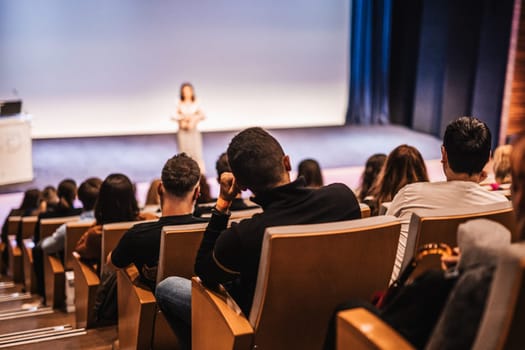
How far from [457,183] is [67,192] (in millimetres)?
2797

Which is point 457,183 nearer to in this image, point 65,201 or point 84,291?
point 84,291

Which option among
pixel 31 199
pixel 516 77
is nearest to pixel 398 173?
pixel 31 199

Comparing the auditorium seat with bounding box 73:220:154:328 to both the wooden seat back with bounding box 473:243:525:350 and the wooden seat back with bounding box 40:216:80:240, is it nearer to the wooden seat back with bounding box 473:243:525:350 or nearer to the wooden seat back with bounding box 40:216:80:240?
the wooden seat back with bounding box 40:216:80:240

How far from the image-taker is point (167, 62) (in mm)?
9258

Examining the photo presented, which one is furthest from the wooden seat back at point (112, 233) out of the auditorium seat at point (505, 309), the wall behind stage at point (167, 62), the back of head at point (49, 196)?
the wall behind stage at point (167, 62)

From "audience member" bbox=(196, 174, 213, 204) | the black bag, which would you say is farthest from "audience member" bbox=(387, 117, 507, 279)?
"audience member" bbox=(196, 174, 213, 204)

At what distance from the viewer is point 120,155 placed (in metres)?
8.12

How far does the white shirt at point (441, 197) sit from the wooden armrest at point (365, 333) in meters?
0.62

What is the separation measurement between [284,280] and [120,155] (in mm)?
6630

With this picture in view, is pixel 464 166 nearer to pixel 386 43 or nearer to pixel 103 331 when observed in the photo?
pixel 103 331

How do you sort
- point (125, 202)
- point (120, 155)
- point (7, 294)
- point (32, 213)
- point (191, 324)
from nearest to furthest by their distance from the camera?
point (191, 324), point (125, 202), point (7, 294), point (32, 213), point (120, 155)

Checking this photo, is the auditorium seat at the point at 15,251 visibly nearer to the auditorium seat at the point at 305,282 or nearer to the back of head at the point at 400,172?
the back of head at the point at 400,172

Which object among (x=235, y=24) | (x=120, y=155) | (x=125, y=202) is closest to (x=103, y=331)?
(x=125, y=202)

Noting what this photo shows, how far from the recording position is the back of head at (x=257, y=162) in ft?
6.43
